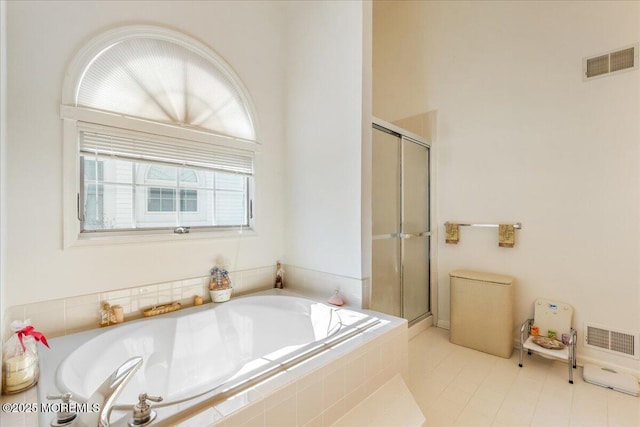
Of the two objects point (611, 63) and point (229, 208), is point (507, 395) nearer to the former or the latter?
point (229, 208)

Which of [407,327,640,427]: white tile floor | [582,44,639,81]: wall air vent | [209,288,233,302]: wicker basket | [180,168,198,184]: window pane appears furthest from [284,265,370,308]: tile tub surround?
[582,44,639,81]: wall air vent

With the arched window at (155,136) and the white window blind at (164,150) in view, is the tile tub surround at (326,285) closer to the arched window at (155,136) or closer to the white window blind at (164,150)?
the arched window at (155,136)

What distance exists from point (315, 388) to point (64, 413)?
84cm

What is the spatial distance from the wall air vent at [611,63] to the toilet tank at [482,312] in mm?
1719

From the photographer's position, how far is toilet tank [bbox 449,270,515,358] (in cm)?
238

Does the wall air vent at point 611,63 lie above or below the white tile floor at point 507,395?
above

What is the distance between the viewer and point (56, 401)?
98cm

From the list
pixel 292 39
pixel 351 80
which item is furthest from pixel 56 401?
pixel 292 39

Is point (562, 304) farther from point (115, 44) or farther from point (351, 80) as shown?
point (115, 44)

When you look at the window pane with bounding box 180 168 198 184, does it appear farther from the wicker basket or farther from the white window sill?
the wicker basket

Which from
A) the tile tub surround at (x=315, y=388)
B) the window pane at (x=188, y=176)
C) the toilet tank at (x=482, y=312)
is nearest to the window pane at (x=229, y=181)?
the window pane at (x=188, y=176)

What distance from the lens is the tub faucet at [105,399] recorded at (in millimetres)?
833

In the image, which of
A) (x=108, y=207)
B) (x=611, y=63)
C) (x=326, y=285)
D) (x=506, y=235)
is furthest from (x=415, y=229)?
(x=108, y=207)

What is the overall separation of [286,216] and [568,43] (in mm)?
2681
